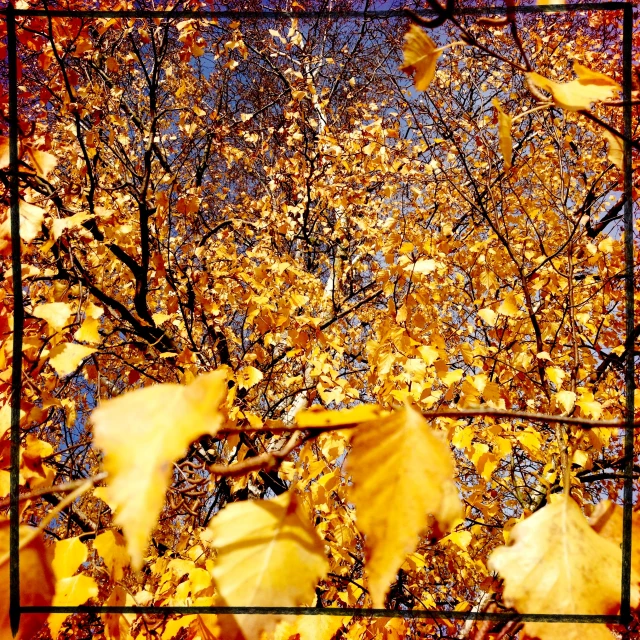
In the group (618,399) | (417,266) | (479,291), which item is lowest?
(618,399)

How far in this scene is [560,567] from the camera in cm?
39

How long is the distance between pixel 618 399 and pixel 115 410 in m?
2.59

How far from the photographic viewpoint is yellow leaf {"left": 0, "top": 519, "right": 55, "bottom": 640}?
0.46 meters

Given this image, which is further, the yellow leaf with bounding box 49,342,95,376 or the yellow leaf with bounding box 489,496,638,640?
the yellow leaf with bounding box 49,342,95,376

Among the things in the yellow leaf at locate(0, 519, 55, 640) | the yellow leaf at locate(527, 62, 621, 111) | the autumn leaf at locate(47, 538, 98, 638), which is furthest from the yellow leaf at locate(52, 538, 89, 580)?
the yellow leaf at locate(527, 62, 621, 111)

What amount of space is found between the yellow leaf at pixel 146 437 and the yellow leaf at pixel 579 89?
376mm

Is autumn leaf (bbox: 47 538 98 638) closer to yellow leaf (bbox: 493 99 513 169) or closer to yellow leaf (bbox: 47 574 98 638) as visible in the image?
yellow leaf (bbox: 47 574 98 638)

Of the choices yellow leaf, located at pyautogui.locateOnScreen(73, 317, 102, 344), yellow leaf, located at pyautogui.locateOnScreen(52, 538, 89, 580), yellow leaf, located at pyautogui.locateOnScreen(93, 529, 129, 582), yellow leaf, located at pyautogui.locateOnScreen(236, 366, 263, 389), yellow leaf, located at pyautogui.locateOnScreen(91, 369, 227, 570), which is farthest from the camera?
yellow leaf, located at pyautogui.locateOnScreen(236, 366, 263, 389)

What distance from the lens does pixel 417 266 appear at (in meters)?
1.80

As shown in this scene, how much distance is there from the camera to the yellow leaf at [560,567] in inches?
15.0

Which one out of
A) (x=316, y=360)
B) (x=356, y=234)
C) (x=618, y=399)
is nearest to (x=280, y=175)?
(x=356, y=234)

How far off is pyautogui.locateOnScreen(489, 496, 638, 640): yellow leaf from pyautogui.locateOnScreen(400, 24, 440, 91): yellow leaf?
1.41 ft

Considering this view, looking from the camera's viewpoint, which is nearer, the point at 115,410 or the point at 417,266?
the point at 115,410

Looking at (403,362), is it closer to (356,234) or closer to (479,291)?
(479,291)
